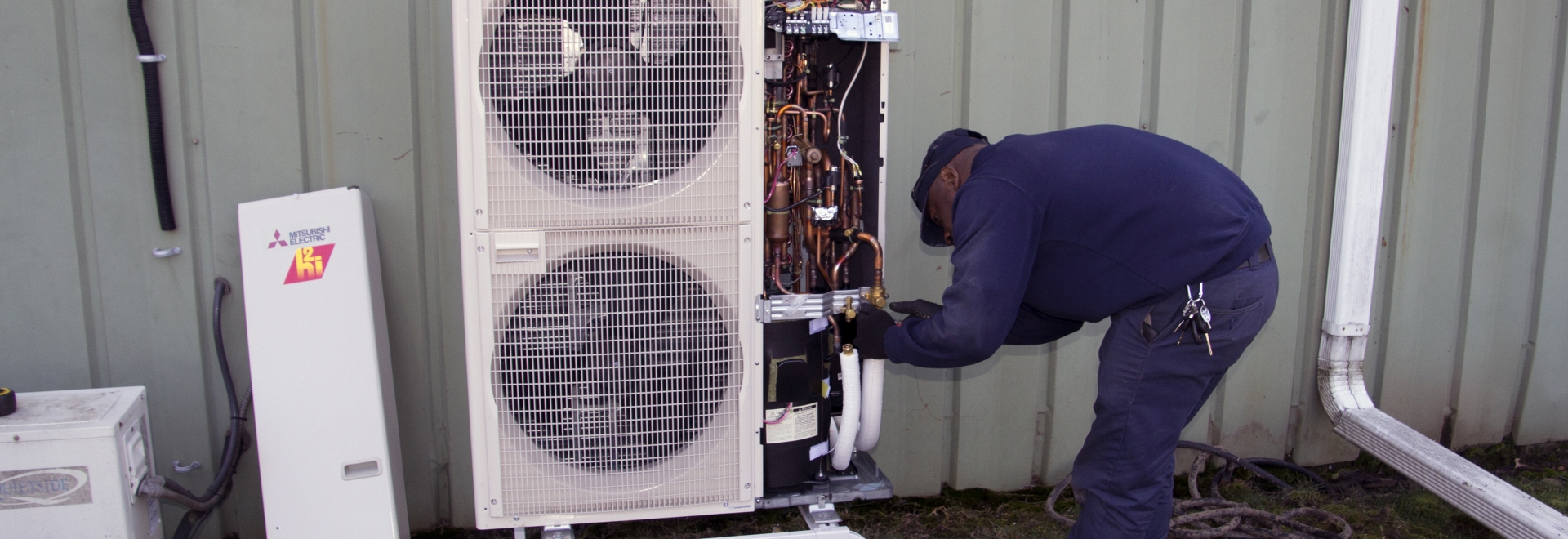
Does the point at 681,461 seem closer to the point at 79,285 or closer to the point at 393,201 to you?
the point at 393,201

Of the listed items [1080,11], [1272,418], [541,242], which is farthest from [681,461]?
[1272,418]

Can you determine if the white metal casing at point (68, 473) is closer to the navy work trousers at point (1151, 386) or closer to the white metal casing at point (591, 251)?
the white metal casing at point (591, 251)

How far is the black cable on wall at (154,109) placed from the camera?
2096mm

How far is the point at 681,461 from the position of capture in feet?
6.15

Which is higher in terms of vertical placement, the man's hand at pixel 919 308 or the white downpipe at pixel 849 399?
the man's hand at pixel 919 308

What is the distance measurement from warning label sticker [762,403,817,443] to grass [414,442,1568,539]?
66 centimetres

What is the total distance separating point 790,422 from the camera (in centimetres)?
196

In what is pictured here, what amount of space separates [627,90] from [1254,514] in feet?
7.20

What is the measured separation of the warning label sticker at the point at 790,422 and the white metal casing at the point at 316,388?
0.87m

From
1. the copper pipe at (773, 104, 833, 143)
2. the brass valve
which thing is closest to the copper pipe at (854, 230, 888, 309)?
the brass valve

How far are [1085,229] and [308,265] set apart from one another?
5.53 ft

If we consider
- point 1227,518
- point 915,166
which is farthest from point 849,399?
point 1227,518

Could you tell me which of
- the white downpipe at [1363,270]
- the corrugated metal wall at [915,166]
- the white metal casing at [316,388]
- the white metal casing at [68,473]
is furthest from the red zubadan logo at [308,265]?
the white downpipe at [1363,270]

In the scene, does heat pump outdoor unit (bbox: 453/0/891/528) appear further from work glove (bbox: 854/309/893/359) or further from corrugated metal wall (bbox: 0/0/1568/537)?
corrugated metal wall (bbox: 0/0/1568/537)
